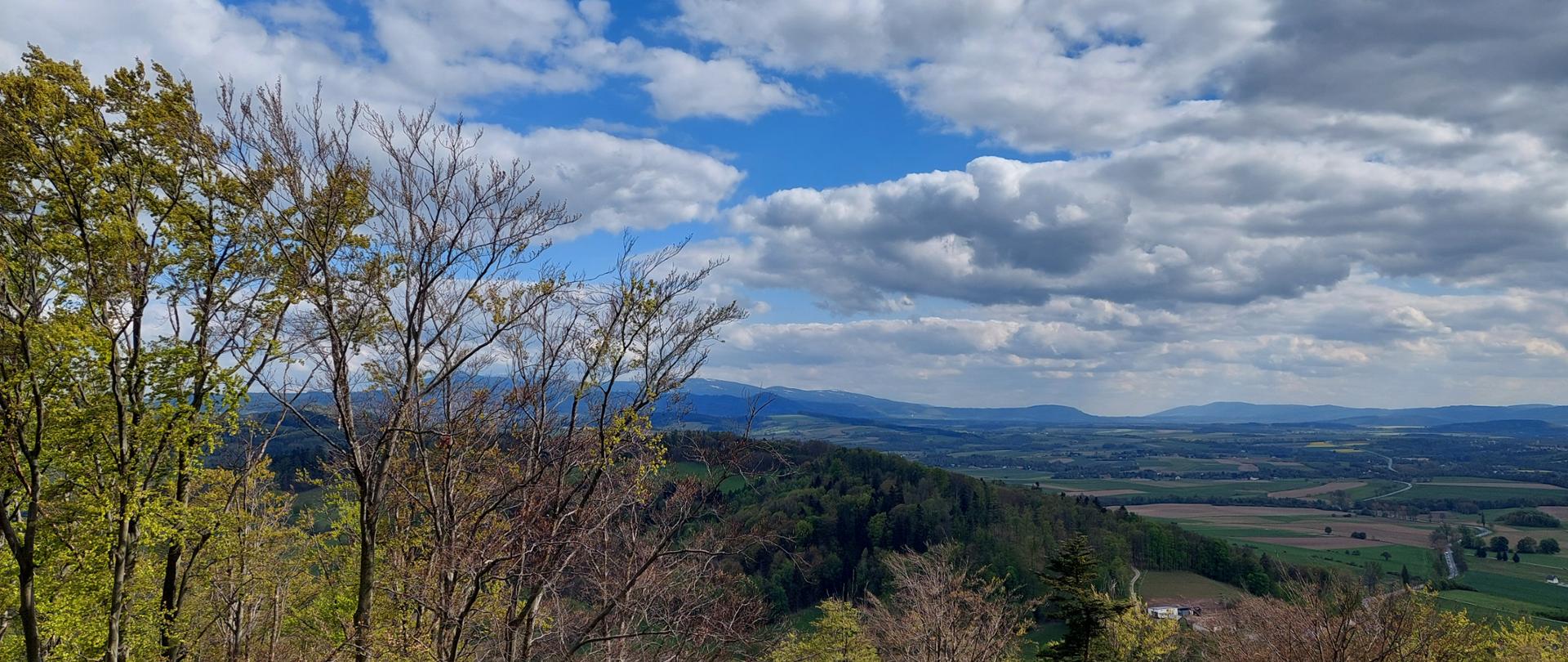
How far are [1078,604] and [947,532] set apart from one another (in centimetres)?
7251

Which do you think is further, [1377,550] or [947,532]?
[1377,550]

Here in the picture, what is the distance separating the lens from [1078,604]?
30562mm

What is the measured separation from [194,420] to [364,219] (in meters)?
4.89

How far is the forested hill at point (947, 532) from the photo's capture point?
9156 centimetres

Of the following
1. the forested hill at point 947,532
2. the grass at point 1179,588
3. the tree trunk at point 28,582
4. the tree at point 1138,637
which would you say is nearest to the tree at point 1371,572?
the forested hill at point 947,532

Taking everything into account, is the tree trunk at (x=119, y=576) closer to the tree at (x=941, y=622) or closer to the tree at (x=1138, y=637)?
the tree at (x=941, y=622)

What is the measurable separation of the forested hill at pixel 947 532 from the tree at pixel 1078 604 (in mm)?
55050

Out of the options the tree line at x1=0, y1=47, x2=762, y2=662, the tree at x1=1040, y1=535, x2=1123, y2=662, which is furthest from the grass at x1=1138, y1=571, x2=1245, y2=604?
the tree line at x1=0, y1=47, x2=762, y2=662

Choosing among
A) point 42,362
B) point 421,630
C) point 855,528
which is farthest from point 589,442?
point 855,528

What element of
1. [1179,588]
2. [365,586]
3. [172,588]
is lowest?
[1179,588]

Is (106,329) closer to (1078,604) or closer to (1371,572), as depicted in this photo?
(1078,604)

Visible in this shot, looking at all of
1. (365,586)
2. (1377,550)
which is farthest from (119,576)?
(1377,550)

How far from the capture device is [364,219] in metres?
13.4

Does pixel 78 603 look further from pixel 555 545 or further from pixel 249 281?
pixel 555 545
